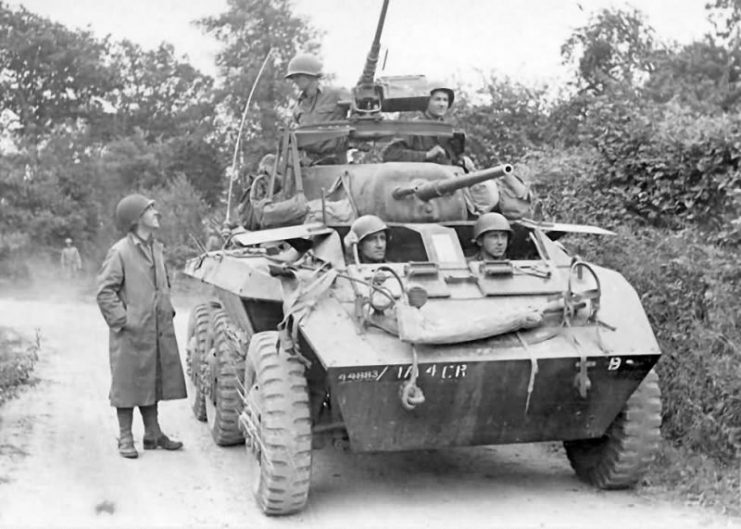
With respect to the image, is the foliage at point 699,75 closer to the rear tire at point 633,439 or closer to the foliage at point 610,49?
the foliage at point 610,49

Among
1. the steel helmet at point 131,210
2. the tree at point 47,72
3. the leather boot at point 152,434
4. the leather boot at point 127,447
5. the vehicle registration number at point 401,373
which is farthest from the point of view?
the tree at point 47,72

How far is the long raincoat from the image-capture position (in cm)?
821

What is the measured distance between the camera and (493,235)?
766 cm

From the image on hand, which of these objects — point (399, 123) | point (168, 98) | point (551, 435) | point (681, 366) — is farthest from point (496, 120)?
point (168, 98)

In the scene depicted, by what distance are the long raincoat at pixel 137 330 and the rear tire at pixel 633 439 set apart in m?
3.14

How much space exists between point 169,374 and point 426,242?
86.4 inches

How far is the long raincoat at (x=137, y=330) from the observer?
323 inches

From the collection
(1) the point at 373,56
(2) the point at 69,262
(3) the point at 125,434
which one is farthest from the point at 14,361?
(2) the point at 69,262

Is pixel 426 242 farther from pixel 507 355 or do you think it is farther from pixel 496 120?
pixel 496 120

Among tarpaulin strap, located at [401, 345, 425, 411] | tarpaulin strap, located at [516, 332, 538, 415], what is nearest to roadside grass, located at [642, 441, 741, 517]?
tarpaulin strap, located at [516, 332, 538, 415]

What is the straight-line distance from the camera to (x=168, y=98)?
3525cm

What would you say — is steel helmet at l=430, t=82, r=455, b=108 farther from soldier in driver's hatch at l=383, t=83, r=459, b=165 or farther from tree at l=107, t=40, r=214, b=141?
tree at l=107, t=40, r=214, b=141

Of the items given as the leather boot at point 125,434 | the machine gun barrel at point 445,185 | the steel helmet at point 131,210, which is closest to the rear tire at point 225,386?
the leather boot at point 125,434

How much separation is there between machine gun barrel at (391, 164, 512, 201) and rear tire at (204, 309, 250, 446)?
172 centimetres
